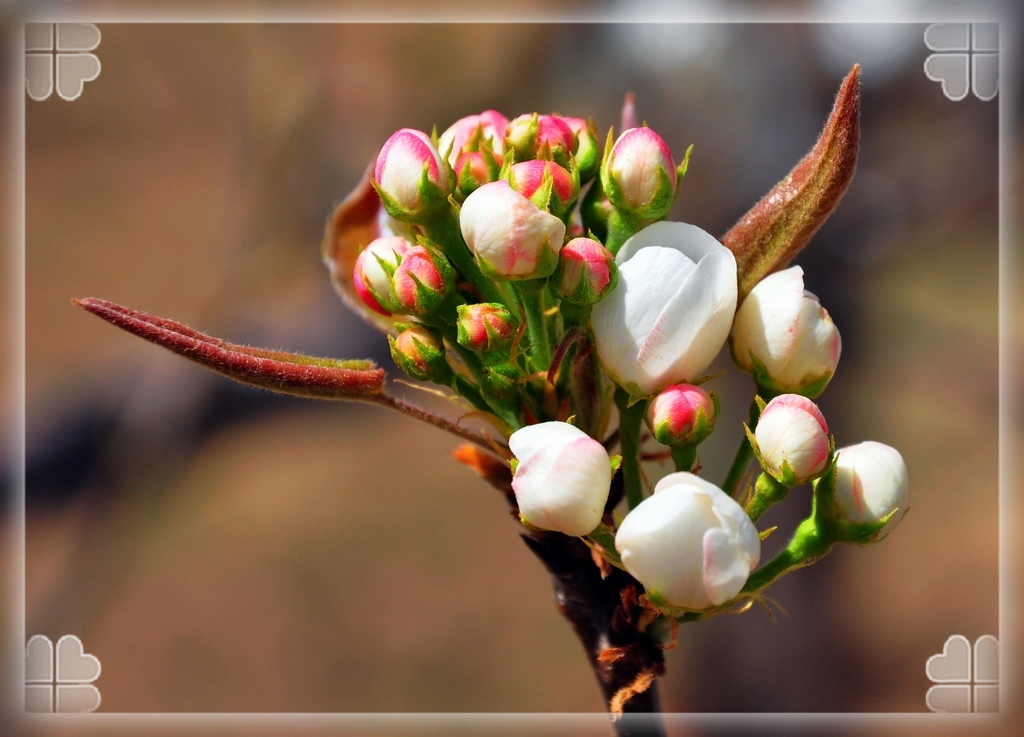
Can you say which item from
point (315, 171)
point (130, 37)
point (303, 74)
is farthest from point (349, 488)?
point (130, 37)

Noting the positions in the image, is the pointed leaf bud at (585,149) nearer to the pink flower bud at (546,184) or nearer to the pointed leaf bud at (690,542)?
the pink flower bud at (546,184)

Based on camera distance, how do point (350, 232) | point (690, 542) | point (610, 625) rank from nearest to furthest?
point (690, 542)
point (610, 625)
point (350, 232)

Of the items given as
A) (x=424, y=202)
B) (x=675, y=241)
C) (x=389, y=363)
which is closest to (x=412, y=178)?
(x=424, y=202)

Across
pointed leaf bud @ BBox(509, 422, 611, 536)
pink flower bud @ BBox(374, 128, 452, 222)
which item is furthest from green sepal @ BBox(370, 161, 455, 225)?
pointed leaf bud @ BBox(509, 422, 611, 536)

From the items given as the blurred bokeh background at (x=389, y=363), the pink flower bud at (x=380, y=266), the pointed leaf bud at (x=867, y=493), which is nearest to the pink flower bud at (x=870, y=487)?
the pointed leaf bud at (x=867, y=493)

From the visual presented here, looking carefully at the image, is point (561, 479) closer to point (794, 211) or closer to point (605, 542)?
point (605, 542)

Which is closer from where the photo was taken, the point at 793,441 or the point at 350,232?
the point at 793,441

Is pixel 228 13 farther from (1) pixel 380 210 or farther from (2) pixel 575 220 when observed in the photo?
(2) pixel 575 220
